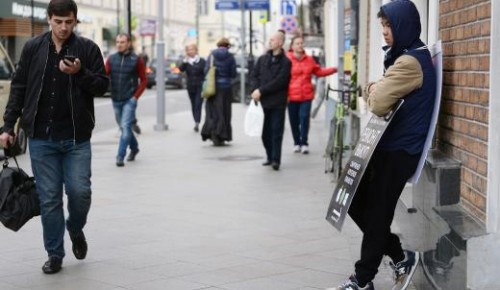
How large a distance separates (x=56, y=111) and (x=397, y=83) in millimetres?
2450

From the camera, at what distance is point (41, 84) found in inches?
264

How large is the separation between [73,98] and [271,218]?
10.2 ft

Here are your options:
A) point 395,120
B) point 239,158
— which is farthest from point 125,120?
point 395,120

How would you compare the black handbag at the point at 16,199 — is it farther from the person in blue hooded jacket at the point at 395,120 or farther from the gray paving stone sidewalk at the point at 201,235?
the person in blue hooded jacket at the point at 395,120

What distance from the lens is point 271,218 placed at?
30.8 feet

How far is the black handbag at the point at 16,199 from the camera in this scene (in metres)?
6.64

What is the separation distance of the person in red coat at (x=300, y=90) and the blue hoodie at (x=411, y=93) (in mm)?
9763

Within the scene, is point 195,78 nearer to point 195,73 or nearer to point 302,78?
point 195,73

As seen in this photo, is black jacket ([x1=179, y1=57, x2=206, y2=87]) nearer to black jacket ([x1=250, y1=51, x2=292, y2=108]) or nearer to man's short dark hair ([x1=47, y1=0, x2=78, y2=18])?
black jacket ([x1=250, y1=51, x2=292, y2=108])

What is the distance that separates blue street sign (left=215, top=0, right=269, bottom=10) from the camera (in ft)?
98.3

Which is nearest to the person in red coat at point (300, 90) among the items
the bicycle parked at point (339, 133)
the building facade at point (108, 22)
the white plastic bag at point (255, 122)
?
the white plastic bag at point (255, 122)

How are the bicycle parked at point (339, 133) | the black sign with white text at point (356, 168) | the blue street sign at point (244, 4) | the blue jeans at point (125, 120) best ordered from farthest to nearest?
the blue street sign at point (244, 4) < the blue jeans at point (125, 120) < the bicycle parked at point (339, 133) < the black sign with white text at point (356, 168)

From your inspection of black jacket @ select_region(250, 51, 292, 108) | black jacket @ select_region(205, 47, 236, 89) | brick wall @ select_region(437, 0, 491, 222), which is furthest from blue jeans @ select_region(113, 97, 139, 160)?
brick wall @ select_region(437, 0, 491, 222)

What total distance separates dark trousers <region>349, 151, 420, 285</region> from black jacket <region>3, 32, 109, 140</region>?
1.95 meters
